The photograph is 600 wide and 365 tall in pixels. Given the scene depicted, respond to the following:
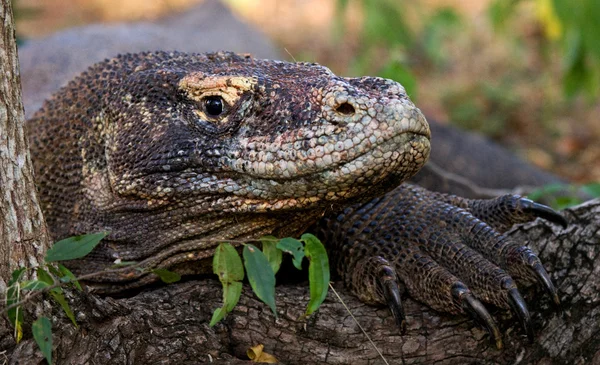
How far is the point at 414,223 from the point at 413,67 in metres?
7.48

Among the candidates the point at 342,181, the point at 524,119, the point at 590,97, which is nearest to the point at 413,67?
the point at 524,119

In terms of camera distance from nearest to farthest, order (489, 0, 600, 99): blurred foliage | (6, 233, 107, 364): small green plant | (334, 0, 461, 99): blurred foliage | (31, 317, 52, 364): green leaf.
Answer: (31, 317, 52, 364): green leaf
(6, 233, 107, 364): small green plant
(489, 0, 600, 99): blurred foliage
(334, 0, 461, 99): blurred foliage

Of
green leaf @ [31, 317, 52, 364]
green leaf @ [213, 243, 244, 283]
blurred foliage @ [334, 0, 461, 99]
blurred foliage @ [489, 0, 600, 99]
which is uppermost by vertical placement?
blurred foliage @ [334, 0, 461, 99]

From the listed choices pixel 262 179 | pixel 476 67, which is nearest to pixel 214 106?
pixel 262 179

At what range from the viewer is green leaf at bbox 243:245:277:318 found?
2.22m

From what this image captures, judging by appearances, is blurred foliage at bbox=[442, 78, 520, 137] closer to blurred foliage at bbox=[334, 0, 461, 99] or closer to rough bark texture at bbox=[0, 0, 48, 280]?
blurred foliage at bbox=[334, 0, 461, 99]

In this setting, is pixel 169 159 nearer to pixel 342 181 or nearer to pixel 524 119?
pixel 342 181

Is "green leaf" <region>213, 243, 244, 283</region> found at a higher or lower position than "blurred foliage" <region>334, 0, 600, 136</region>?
lower

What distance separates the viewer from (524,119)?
866 centimetres

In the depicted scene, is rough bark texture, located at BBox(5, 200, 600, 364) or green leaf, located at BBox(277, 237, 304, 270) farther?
rough bark texture, located at BBox(5, 200, 600, 364)

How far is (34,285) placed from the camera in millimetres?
2254

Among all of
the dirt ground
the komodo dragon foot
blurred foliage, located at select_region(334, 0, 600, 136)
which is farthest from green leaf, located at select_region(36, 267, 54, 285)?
the dirt ground

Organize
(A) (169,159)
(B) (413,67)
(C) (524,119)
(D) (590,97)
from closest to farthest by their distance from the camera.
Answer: (A) (169,159) → (D) (590,97) → (C) (524,119) → (B) (413,67)

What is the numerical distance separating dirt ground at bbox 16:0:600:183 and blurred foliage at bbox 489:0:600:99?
1010 millimetres
